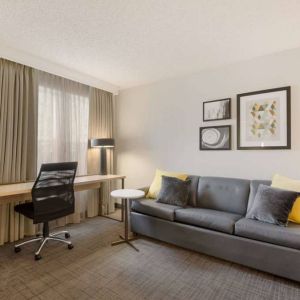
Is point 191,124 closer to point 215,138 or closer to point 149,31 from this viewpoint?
point 215,138

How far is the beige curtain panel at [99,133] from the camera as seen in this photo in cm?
393

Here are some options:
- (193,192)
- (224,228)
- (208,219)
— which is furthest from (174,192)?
(224,228)

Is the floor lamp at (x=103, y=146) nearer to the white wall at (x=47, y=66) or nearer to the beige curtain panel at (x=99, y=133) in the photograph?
the beige curtain panel at (x=99, y=133)

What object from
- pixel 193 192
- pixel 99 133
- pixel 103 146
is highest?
pixel 99 133

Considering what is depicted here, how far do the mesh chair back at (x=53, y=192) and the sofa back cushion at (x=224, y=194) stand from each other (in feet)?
5.85

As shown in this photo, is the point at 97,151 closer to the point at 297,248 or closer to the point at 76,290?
the point at 76,290

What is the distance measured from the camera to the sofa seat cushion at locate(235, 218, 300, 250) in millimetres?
1925

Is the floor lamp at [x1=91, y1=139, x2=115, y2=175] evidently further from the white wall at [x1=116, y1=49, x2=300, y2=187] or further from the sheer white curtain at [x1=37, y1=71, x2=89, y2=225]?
the white wall at [x1=116, y1=49, x2=300, y2=187]

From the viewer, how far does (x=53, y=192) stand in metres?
2.55

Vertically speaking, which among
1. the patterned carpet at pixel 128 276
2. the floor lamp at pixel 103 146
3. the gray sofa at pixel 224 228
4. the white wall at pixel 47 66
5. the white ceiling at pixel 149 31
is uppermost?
the white ceiling at pixel 149 31

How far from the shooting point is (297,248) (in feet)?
6.21

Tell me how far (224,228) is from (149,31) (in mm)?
2314

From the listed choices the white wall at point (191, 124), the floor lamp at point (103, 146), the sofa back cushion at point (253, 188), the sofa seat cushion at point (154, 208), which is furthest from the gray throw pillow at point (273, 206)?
the floor lamp at point (103, 146)

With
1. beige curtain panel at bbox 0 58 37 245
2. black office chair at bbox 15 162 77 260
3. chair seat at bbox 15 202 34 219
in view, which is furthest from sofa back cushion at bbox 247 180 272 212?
beige curtain panel at bbox 0 58 37 245
